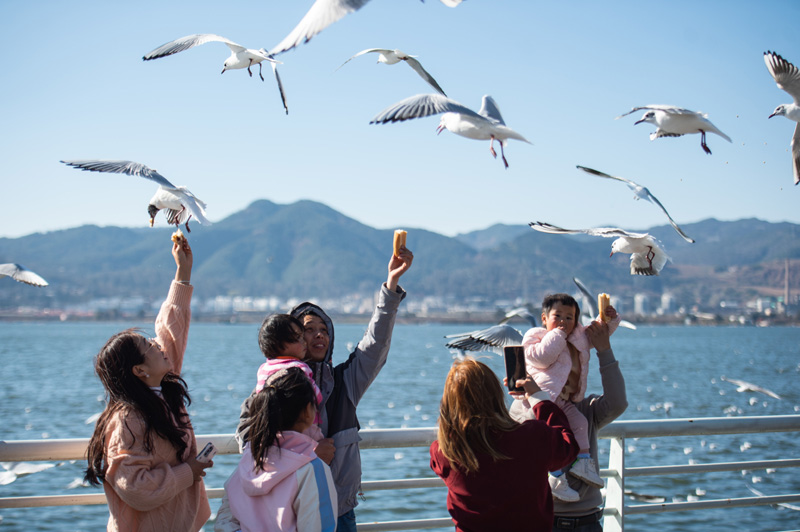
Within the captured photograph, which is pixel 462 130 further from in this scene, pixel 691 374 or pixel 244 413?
pixel 691 374

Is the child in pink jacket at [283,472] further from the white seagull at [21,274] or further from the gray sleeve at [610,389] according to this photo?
the white seagull at [21,274]

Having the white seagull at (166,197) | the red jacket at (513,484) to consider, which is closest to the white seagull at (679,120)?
the red jacket at (513,484)

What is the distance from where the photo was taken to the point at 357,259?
392ft

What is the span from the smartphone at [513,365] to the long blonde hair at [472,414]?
290mm

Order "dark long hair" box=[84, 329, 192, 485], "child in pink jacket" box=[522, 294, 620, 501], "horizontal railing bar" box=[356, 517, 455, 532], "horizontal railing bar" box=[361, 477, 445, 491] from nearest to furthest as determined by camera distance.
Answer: "dark long hair" box=[84, 329, 192, 485] < "child in pink jacket" box=[522, 294, 620, 501] < "horizontal railing bar" box=[356, 517, 455, 532] < "horizontal railing bar" box=[361, 477, 445, 491]

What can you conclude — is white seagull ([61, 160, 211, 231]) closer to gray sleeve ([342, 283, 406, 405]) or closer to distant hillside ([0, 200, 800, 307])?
gray sleeve ([342, 283, 406, 405])

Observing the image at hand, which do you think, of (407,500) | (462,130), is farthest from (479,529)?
(407,500)

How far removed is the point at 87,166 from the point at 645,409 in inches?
962

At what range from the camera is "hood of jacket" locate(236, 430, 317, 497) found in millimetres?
2201

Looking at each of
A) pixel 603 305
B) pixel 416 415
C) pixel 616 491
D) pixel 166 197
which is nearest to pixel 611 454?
pixel 616 491

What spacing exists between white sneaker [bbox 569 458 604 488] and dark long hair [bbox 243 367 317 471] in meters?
1.20

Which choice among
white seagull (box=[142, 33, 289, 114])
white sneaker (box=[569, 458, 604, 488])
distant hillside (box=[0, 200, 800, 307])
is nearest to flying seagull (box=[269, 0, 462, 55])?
white seagull (box=[142, 33, 289, 114])

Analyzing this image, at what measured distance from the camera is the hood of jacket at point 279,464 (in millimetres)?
2201

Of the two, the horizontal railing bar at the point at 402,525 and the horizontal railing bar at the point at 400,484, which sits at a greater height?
the horizontal railing bar at the point at 400,484
